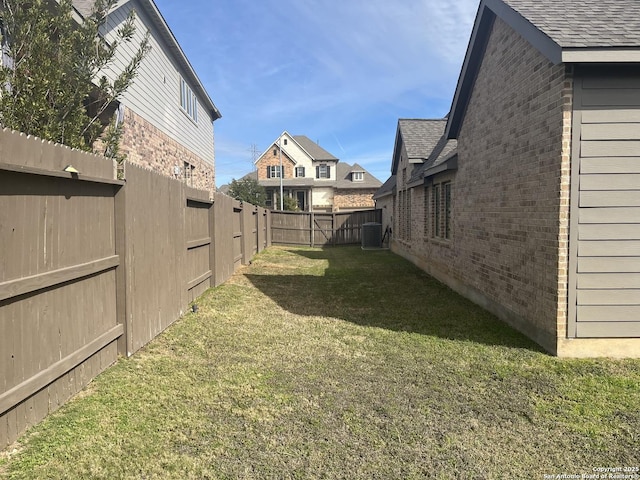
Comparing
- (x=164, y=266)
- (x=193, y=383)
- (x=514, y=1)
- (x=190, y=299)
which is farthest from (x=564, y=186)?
(x=190, y=299)

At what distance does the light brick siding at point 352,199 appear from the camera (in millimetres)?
39250

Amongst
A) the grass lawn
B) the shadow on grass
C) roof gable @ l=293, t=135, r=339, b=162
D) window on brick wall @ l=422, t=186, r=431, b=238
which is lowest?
the grass lawn

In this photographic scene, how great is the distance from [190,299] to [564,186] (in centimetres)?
579

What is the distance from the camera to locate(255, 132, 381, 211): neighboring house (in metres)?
38.8

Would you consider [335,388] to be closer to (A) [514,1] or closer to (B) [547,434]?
(B) [547,434]

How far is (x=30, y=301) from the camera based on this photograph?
114 inches

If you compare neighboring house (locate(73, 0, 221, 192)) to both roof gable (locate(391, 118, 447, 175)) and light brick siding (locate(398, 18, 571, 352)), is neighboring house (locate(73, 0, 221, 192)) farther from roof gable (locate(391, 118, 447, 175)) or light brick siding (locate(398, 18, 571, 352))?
roof gable (locate(391, 118, 447, 175))

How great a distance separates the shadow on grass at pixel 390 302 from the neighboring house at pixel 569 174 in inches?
19.2

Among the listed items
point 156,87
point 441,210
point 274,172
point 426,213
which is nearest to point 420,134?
point 426,213

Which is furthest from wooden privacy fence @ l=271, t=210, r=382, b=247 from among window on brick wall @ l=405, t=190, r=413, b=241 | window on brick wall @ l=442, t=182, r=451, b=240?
window on brick wall @ l=442, t=182, r=451, b=240

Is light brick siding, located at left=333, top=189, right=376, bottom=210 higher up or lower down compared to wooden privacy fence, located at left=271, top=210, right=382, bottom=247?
higher up

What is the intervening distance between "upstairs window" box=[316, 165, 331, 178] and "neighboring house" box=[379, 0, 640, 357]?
3407 cm

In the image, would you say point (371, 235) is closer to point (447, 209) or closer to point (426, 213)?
point (426, 213)

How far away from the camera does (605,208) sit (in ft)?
14.9
